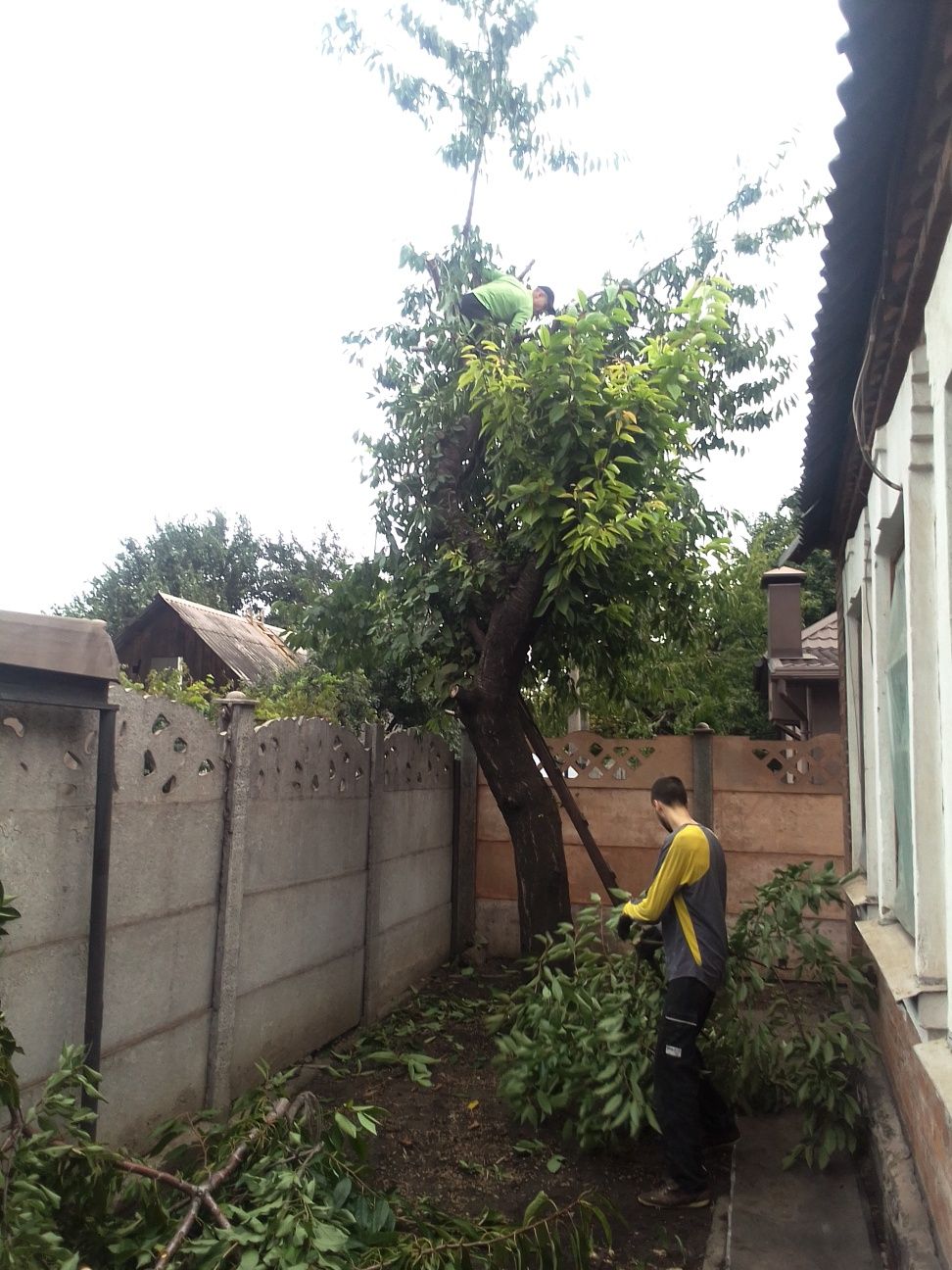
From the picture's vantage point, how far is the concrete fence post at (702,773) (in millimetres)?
8633

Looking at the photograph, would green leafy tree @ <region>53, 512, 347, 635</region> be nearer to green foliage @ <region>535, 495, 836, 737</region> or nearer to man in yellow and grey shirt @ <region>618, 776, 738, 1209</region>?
green foliage @ <region>535, 495, 836, 737</region>

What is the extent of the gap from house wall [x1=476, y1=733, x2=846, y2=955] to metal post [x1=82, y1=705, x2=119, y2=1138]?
5419 millimetres

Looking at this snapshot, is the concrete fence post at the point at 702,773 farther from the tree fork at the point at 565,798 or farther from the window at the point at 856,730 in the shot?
the window at the point at 856,730

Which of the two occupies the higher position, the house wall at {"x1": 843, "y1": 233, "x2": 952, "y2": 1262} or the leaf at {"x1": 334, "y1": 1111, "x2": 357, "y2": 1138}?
the house wall at {"x1": 843, "y1": 233, "x2": 952, "y2": 1262}

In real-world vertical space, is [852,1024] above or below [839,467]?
below

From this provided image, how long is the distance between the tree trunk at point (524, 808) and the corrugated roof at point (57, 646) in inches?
154

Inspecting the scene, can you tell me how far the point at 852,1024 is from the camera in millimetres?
5004

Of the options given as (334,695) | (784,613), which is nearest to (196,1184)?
(334,695)

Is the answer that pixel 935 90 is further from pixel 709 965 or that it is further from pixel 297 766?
pixel 297 766

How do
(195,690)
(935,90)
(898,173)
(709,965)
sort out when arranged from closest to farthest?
(935,90) < (898,173) < (709,965) < (195,690)

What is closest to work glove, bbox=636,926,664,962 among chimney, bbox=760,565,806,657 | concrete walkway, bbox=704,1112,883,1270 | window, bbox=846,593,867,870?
concrete walkway, bbox=704,1112,883,1270

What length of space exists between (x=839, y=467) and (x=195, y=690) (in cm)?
591

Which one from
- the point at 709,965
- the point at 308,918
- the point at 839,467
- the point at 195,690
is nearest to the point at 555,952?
the point at 709,965

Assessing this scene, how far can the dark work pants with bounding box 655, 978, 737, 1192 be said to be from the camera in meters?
4.62
